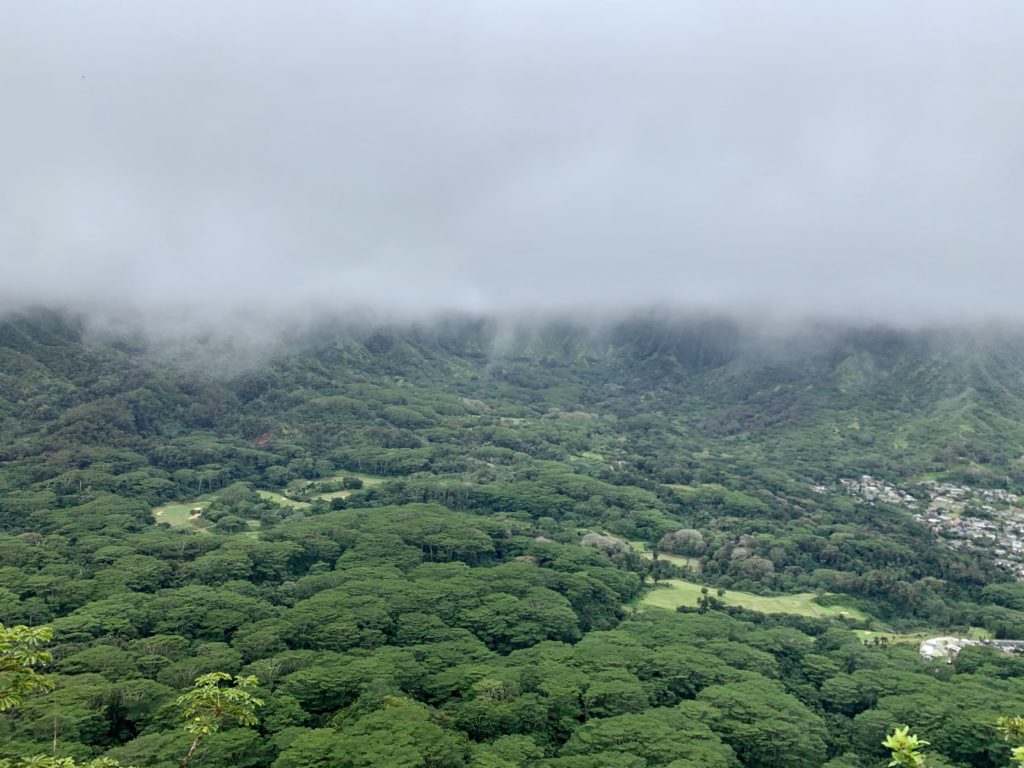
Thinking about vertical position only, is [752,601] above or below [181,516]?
below

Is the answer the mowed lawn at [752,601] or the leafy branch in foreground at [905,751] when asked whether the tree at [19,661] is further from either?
the mowed lawn at [752,601]

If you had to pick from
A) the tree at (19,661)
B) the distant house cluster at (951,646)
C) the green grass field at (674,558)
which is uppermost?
the tree at (19,661)

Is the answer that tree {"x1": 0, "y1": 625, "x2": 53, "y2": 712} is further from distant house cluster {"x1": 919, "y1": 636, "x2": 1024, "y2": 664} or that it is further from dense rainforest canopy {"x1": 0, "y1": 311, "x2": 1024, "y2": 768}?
distant house cluster {"x1": 919, "y1": 636, "x2": 1024, "y2": 664}

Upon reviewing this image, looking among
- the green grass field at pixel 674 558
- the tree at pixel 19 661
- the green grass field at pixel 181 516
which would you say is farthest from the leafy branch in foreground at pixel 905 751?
the green grass field at pixel 181 516

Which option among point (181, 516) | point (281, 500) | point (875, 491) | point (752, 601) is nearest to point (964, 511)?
point (875, 491)

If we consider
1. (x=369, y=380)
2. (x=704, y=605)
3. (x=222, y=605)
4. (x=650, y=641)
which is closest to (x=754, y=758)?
(x=650, y=641)

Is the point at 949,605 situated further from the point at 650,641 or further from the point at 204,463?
the point at 204,463

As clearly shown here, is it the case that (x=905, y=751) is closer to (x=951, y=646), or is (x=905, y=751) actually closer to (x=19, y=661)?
A: (x=19, y=661)
